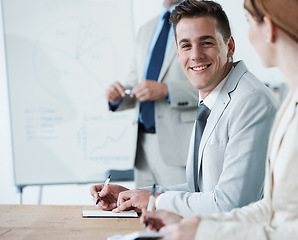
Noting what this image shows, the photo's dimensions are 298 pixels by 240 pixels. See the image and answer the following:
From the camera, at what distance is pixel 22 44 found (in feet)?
11.1

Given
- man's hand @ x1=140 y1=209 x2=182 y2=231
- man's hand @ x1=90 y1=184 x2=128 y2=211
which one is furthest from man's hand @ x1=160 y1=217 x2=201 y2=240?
man's hand @ x1=90 y1=184 x2=128 y2=211

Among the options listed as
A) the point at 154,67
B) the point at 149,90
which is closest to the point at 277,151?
the point at 149,90

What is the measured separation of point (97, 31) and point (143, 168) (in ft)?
4.31

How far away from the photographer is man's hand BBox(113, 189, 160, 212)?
1518 mm

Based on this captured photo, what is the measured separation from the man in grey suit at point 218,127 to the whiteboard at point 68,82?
1687mm

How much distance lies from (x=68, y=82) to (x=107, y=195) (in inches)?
75.2

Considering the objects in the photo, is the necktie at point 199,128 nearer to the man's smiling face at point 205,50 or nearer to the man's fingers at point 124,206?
the man's smiling face at point 205,50

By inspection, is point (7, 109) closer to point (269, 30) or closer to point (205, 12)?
Answer: point (205, 12)

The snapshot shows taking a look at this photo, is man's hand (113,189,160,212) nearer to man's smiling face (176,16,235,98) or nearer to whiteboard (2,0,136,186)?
man's smiling face (176,16,235,98)

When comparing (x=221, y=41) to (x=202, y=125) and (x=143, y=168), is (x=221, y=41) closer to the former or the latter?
(x=202, y=125)

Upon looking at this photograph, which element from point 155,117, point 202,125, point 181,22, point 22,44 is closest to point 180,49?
point 181,22

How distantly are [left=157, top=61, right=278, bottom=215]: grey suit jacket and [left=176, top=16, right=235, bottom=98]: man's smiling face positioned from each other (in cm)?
10

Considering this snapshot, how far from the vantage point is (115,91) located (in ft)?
8.79

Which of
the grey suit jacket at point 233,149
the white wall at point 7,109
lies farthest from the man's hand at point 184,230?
the white wall at point 7,109
